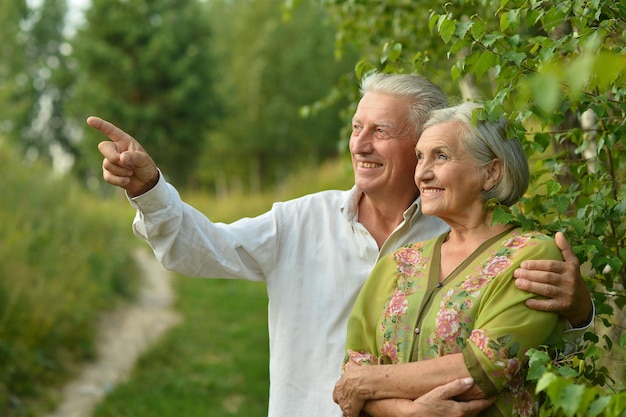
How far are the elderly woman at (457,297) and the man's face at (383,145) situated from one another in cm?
34

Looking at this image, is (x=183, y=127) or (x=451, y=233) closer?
(x=451, y=233)

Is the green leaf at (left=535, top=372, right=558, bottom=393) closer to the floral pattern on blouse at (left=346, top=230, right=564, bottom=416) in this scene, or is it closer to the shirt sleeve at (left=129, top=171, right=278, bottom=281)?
the floral pattern on blouse at (left=346, top=230, right=564, bottom=416)

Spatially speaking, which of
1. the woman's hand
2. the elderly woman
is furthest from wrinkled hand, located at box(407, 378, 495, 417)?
the woman's hand

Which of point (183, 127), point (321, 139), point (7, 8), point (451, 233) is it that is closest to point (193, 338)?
point (451, 233)

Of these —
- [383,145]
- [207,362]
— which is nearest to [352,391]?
[383,145]

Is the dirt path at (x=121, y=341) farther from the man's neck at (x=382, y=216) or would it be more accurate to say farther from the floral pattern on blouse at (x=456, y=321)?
the floral pattern on blouse at (x=456, y=321)

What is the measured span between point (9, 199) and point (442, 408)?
307 inches

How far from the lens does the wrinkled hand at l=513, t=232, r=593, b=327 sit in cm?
223

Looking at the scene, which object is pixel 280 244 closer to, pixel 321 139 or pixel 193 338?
pixel 193 338

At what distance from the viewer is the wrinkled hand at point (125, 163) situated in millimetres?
2619

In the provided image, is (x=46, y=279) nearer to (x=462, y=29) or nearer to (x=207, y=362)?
(x=207, y=362)

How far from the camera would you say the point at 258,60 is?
3014 cm

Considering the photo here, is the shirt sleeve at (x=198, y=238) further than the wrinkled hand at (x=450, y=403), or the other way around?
the shirt sleeve at (x=198, y=238)

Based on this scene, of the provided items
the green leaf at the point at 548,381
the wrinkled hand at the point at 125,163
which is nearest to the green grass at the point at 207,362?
the wrinkled hand at the point at 125,163
